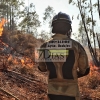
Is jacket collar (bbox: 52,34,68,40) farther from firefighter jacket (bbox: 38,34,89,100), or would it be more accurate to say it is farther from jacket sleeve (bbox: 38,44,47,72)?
jacket sleeve (bbox: 38,44,47,72)

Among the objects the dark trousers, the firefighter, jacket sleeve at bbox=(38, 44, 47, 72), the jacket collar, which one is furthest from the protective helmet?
the dark trousers

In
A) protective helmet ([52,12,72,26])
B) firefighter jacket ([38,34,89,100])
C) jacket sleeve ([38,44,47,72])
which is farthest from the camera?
jacket sleeve ([38,44,47,72])

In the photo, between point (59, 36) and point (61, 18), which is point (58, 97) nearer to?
point (59, 36)

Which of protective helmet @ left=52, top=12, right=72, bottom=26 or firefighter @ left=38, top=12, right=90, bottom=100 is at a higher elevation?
protective helmet @ left=52, top=12, right=72, bottom=26

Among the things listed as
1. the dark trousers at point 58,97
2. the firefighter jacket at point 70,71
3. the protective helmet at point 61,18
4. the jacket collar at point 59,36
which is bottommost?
the dark trousers at point 58,97

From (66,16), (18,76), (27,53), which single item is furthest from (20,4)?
(66,16)

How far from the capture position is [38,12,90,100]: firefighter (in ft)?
8.57

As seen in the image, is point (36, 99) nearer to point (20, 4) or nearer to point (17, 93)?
point (17, 93)

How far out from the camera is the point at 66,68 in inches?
104

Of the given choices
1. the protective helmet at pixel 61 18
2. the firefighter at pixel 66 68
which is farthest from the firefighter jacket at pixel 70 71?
the protective helmet at pixel 61 18

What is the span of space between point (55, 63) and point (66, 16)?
63 centimetres

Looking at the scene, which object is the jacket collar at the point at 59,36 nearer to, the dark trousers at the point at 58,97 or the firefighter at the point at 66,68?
the firefighter at the point at 66,68

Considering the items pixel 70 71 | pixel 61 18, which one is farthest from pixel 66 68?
pixel 61 18

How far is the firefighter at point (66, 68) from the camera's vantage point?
2613mm
